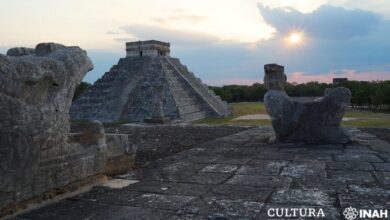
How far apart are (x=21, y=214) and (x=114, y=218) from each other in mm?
1096

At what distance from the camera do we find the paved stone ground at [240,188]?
4480 millimetres

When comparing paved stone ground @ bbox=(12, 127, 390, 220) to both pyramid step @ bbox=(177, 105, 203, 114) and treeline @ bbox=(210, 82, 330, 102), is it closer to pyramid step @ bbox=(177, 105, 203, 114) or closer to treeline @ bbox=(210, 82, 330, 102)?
pyramid step @ bbox=(177, 105, 203, 114)

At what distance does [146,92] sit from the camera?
24.8 metres

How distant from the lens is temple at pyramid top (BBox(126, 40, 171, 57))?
1131 inches

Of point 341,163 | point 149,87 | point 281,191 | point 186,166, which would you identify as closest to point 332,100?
point 341,163

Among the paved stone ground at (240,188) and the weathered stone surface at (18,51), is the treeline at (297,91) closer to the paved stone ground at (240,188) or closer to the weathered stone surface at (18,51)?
the paved stone ground at (240,188)

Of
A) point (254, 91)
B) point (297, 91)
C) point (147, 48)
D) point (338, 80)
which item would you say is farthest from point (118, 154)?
point (254, 91)

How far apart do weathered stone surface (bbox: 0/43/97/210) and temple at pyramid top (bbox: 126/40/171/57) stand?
23133mm

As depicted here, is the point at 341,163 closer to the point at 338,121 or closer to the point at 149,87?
the point at 338,121

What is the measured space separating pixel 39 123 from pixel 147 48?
970 inches

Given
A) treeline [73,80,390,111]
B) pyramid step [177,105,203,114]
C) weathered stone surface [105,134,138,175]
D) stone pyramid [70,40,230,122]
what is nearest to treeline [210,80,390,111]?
treeline [73,80,390,111]

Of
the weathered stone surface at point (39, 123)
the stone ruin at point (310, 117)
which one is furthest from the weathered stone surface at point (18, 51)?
the stone ruin at point (310, 117)

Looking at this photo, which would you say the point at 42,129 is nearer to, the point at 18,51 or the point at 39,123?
the point at 39,123

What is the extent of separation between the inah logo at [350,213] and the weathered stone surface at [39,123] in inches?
137
